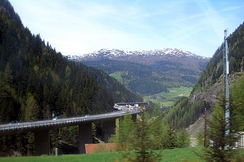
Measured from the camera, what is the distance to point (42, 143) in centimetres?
5334

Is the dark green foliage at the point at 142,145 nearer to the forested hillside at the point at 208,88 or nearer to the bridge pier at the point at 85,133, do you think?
the bridge pier at the point at 85,133

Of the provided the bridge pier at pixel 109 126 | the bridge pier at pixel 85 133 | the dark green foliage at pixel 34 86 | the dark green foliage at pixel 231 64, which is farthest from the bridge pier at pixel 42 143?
the dark green foliage at pixel 231 64

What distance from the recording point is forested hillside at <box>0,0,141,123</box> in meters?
73.7

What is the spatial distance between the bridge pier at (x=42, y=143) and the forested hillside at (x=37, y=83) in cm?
1608

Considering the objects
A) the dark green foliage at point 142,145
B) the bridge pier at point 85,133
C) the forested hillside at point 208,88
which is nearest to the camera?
the dark green foliage at point 142,145

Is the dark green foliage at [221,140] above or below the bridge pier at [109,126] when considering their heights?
above

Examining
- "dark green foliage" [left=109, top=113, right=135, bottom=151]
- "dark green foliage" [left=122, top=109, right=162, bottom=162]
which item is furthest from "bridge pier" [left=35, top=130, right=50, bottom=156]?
"dark green foliage" [left=122, top=109, right=162, bottom=162]

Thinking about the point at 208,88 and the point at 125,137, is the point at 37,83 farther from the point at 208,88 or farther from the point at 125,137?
the point at 208,88

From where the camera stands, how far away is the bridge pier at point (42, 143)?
52.8 m

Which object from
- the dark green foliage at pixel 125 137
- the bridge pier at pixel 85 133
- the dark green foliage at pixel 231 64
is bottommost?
the bridge pier at pixel 85 133

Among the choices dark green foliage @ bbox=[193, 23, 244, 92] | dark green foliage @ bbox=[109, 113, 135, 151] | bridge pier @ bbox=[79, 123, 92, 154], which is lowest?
bridge pier @ bbox=[79, 123, 92, 154]

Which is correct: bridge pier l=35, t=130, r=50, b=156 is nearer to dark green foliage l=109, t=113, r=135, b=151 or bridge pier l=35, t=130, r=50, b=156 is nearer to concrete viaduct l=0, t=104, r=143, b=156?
concrete viaduct l=0, t=104, r=143, b=156

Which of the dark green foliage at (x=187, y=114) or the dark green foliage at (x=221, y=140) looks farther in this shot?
the dark green foliage at (x=187, y=114)

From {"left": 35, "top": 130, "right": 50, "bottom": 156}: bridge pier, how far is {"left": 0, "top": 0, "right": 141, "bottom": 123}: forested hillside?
52.8ft
